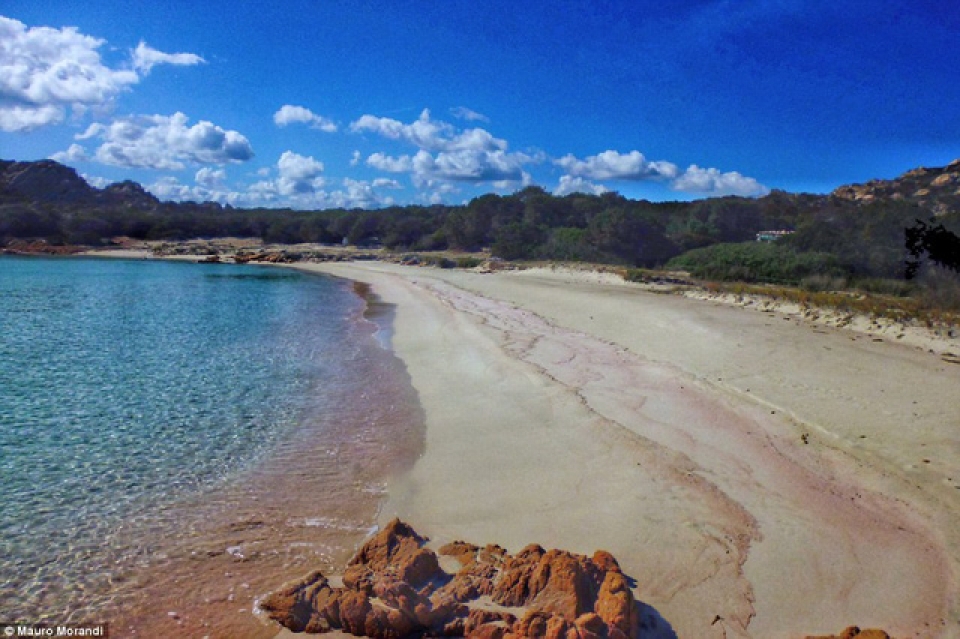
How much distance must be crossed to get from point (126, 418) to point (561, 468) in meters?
5.60

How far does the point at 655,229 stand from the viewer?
98.8 ft

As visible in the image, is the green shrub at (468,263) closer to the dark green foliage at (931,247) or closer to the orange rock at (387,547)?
the dark green foliage at (931,247)

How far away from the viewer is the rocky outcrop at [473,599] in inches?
122

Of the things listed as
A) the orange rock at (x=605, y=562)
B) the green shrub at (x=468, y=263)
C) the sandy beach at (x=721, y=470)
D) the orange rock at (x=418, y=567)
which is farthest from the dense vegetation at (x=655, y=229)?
the orange rock at (x=418, y=567)

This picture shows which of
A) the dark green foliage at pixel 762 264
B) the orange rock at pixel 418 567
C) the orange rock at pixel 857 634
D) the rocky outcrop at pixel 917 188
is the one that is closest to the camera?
the orange rock at pixel 857 634

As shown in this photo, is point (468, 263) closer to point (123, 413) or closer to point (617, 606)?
point (123, 413)

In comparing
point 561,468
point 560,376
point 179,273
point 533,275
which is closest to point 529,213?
point 533,275

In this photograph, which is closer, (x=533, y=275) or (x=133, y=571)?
(x=133, y=571)

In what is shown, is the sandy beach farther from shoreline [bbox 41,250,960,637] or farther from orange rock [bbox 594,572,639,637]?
orange rock [bbox 594,572,639,637]

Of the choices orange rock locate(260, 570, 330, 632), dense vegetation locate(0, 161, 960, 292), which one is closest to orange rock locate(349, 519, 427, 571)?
orange rock locate(260, 570, 330, 632)

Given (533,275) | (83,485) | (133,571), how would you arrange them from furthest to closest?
(533,275), (83,485), (133,571)

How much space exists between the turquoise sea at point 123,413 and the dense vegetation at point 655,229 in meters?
15.7

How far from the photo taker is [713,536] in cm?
441

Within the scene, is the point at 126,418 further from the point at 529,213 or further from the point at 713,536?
the point at 529,213
